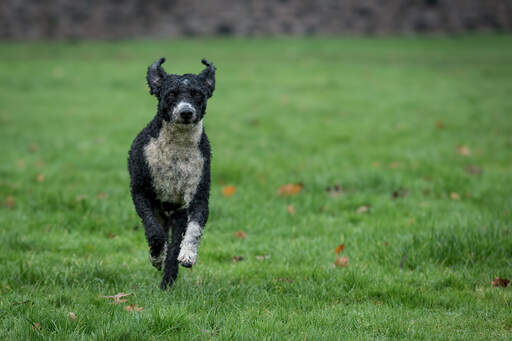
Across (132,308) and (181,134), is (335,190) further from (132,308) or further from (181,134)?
(132,308)

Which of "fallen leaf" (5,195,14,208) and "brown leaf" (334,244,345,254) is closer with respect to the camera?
"brown leaf" (334,244,345,254)

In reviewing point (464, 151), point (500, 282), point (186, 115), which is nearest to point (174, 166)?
point (186, 115)

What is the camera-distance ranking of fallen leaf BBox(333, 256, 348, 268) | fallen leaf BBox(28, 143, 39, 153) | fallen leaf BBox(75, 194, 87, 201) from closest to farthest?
1. fallen leaf BBox(333, 256, 348, 268)
2. fallen leaf BBox(75, 194, 87, 201)
3. fallen leaf BBox(28, 143, 39, 153)

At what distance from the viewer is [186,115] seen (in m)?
3.69

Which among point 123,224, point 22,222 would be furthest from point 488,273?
point 22,222

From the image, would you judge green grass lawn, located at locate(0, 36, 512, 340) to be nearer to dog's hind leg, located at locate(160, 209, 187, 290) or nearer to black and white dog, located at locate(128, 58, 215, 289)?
dog's hind leg, located at locate(160, 209, 187, 290)

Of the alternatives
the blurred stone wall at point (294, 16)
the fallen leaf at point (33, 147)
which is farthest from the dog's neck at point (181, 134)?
the blurred stone wall at point (294, 16)

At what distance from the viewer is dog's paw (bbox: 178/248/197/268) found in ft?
12.3

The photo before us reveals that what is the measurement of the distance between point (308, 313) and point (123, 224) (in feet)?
9.72

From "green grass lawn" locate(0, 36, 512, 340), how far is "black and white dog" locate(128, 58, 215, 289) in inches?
19.9

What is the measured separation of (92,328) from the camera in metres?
3.64

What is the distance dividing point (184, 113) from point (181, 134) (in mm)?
329

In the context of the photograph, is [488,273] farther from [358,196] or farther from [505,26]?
[505,26]

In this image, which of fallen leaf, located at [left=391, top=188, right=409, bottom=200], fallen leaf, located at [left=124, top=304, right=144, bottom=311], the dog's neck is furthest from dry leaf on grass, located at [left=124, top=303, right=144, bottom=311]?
fallen leaf, located at [left=391, top=188, right=409, bottom=200]
